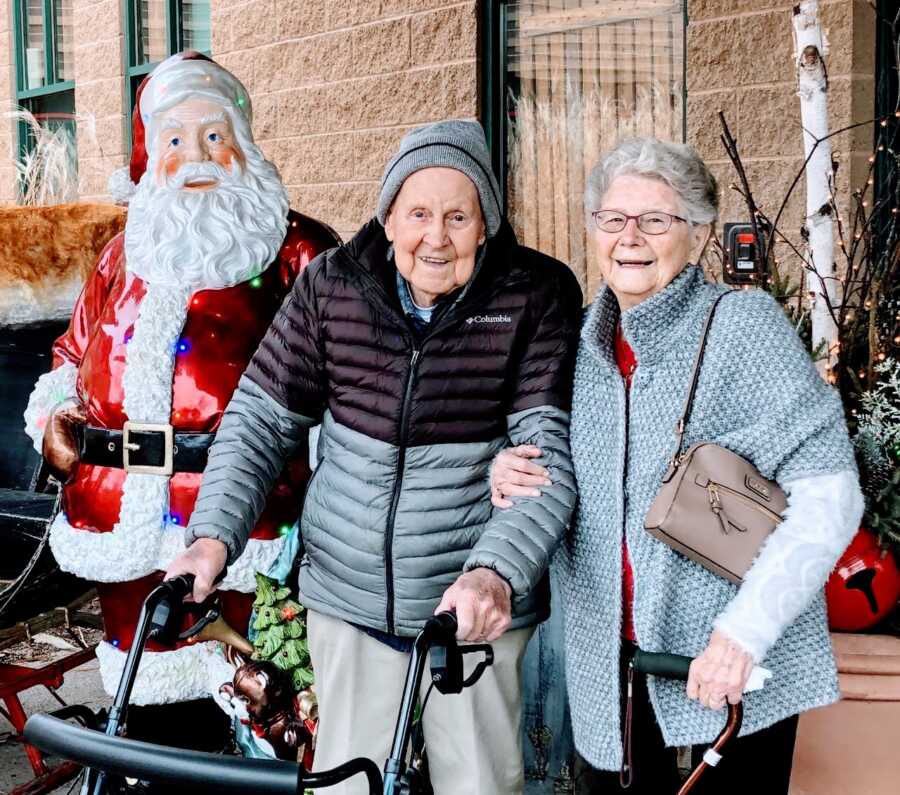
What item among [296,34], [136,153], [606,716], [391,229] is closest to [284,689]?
[606,716]

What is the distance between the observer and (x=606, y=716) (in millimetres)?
2350

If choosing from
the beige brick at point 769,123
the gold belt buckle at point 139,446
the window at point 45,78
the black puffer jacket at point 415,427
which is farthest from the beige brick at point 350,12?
the black puffer jacket at point 415,427

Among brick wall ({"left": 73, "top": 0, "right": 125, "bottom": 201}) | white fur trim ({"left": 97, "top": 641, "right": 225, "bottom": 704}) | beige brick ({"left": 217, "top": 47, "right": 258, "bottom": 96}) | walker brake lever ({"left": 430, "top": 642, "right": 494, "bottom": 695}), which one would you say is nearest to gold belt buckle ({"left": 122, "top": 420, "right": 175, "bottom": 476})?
white fur trim ({"left": 97, "top": 641, "right": 225, "bottom": 704})

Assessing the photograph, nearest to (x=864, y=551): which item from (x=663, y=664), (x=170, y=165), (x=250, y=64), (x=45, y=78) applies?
(x=663, y=664)

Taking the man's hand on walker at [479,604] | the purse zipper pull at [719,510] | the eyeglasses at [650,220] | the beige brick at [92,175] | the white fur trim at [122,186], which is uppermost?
the beige brick at [92,175]

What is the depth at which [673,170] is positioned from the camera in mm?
2234

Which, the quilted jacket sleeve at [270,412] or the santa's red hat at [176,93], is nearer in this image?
the quilted jacket sleeve at [270,412]

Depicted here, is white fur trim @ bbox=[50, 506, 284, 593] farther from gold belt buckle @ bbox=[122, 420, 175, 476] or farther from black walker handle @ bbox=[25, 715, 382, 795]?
black walker handle @ bbox=[25, 715, 382, 795]

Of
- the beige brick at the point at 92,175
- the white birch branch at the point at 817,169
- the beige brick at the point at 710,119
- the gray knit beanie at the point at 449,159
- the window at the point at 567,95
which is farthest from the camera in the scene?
the beige brick at the point at 92,175

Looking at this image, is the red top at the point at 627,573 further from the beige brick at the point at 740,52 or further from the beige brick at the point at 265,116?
Result: the beige brick at the point at 265,116

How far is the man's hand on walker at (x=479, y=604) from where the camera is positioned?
203 cm

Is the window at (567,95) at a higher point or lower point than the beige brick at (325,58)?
lower

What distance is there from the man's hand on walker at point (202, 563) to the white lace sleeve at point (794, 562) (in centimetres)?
103

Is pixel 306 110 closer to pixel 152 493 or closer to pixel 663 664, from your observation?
pixel 152 493
